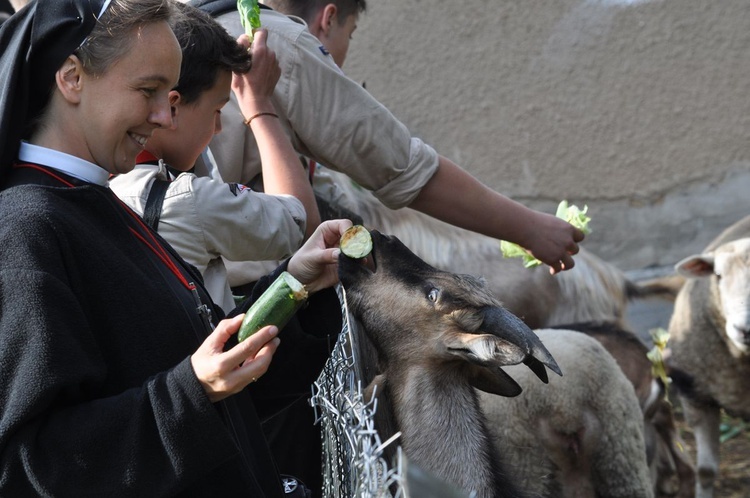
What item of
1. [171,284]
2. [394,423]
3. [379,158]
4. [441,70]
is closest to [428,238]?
[441,70]

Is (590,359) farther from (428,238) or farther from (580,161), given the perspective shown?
(580,161)

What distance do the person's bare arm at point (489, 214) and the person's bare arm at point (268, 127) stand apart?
0.53 metres

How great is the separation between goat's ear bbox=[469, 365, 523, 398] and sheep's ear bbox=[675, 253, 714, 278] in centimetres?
299

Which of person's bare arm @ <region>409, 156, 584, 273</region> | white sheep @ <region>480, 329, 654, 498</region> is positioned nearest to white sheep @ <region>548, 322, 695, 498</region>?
white sheep @ <region>480, 329, 654, 498</region>

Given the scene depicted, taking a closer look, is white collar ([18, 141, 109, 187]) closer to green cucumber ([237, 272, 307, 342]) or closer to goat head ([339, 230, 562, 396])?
green cucumber ([237, 272, 307, 342])

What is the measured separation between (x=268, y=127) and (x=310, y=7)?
2.69 ft

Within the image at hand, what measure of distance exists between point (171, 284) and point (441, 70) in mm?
5285

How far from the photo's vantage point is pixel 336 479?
6.95ft

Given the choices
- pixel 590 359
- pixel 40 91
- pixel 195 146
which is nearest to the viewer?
pixel 40 91

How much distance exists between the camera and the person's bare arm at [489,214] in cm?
324

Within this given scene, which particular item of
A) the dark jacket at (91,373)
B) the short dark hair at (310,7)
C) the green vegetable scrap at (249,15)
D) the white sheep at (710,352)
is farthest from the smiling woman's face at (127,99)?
the white sheep at (710,352)

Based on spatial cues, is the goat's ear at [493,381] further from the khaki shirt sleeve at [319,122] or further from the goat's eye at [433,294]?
the khaki shirt sleeve at [319,122]

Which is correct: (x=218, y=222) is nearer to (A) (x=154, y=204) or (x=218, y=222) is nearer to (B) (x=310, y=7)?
(A) (x=154, y=204)

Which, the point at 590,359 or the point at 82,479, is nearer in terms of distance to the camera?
the point at 82,479
